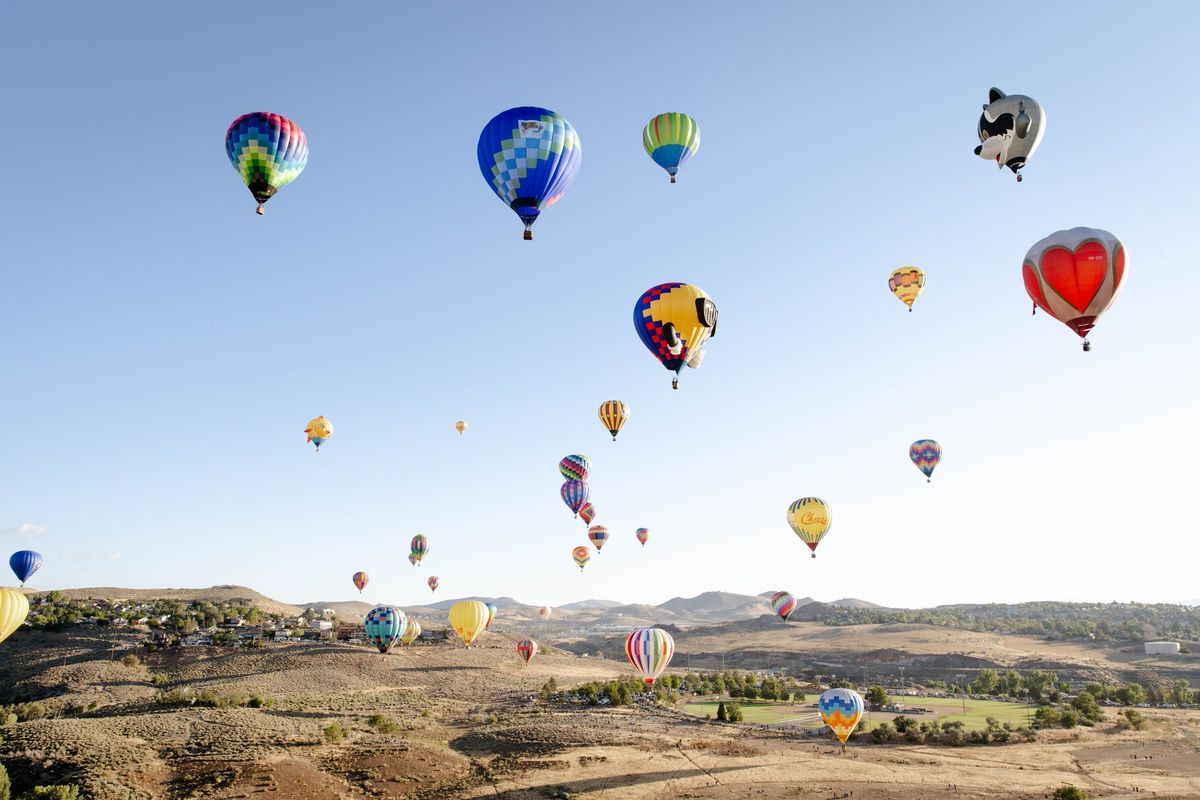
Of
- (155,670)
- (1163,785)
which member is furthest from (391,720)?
(1163,785)

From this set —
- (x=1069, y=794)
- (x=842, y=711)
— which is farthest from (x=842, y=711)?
(x=1069, y=794)

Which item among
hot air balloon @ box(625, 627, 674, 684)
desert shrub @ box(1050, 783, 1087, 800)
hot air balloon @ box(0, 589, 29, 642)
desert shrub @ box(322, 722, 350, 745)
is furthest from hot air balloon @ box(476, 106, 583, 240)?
desert shrub @ box(1050, 783, 1087, 800)

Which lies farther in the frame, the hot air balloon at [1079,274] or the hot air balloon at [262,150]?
the hot air balloon at [262,150]

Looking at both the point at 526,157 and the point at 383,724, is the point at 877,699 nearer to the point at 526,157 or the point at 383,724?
the point at 383,724

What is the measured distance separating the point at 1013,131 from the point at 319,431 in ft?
161

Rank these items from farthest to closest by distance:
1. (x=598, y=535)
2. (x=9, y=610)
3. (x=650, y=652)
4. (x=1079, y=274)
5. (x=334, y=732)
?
1. (x=598, y=535)
2. (x=650, y=652)
3. (x=334, y=732)
4. (x=9, y=610)
5. (x=1079, y=274)

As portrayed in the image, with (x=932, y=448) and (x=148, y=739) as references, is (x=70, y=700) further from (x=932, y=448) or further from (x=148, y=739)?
(x=932, y=448)

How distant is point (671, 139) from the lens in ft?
111

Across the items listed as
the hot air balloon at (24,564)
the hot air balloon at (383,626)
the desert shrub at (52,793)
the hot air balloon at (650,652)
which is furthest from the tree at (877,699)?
the hot air balloon at (24,564)

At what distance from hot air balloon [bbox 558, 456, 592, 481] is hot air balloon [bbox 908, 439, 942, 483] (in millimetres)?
24059

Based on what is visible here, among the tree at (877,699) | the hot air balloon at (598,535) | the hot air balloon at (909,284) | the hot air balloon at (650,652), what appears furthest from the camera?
the hot air balloon at (598,535)

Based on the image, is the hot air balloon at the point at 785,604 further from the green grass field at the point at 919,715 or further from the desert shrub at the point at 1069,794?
the desert shrub at the point at 1069,794

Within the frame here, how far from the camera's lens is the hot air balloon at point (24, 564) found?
5769cm

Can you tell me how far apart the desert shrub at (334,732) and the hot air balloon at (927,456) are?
3890 cm
